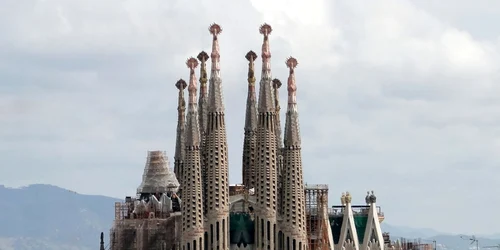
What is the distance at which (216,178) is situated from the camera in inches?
3799

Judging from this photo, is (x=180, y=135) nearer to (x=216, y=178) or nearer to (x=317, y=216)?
(x=317, y=216)

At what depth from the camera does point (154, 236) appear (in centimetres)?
10756

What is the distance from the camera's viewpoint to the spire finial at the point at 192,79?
101250mm

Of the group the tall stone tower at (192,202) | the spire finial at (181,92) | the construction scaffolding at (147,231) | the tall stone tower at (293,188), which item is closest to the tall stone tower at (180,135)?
the spire finial at (181,92)

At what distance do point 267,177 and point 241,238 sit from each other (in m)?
5.24

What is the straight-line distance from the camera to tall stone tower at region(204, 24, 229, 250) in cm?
9650

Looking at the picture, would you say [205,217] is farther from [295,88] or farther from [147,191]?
[147,191]

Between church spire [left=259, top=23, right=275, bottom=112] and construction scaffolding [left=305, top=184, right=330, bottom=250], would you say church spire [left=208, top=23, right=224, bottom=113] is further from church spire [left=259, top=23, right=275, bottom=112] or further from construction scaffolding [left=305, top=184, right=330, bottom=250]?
construction scaffolding [left=305, top=184, right=330, bottom=250]

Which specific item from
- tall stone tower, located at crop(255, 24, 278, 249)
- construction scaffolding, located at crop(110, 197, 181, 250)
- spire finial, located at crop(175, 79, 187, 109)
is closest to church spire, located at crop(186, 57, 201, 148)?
tall stone tower, located at crop(255, 24, 278, 249)

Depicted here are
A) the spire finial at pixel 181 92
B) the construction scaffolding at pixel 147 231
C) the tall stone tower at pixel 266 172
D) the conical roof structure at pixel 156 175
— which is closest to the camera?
the tall stone tower at pixel 266 172

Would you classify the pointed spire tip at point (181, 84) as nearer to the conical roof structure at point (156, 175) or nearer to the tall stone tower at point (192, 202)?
the conical roof structure at point (156, 175)

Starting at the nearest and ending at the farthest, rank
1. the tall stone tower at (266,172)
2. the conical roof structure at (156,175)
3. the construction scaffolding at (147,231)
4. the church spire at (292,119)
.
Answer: the tall stone tower at (266,172)
the church spire at (292,119)
the construction scaffolding at (147,231)
the conical roof structure at (156,175)

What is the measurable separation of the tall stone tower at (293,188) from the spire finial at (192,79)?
745cm

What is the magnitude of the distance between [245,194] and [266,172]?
5011 mm
